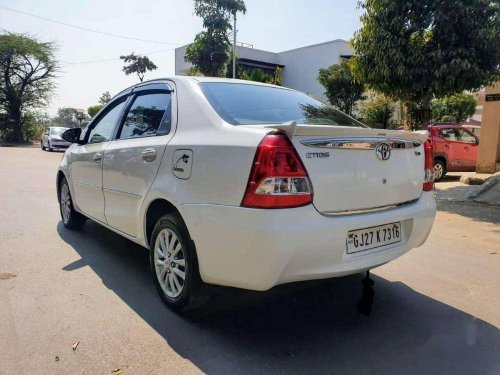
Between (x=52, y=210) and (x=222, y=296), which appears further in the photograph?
(x=52, y=210)

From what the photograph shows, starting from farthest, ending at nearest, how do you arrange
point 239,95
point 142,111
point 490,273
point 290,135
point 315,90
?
1. point 315,90
2. point 490,273
3. point 142,111
4. point 239,95
5. point 290,135

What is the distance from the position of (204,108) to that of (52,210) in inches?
180

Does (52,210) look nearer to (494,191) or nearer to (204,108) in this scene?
(204,108)

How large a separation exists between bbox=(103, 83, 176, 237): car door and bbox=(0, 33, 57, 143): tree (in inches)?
1346

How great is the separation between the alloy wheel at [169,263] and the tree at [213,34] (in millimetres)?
21113

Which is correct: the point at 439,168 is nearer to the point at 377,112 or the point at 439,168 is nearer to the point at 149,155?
the point at 149,155

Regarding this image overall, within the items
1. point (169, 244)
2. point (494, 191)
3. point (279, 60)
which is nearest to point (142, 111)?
point (169, 244)

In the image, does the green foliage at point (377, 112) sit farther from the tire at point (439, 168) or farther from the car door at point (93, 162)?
the car door at point (93, 162)

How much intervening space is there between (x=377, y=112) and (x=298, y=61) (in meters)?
17.0

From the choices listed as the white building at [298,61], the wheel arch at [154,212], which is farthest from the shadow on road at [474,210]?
the white building at [298,61]

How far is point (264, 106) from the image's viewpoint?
330cm

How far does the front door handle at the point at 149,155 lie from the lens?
3.21 metres

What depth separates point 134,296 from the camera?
336 centimetres

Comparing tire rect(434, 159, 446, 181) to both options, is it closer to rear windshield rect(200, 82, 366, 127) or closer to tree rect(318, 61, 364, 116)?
rear windshield rect(200, 82, 366, 127)
